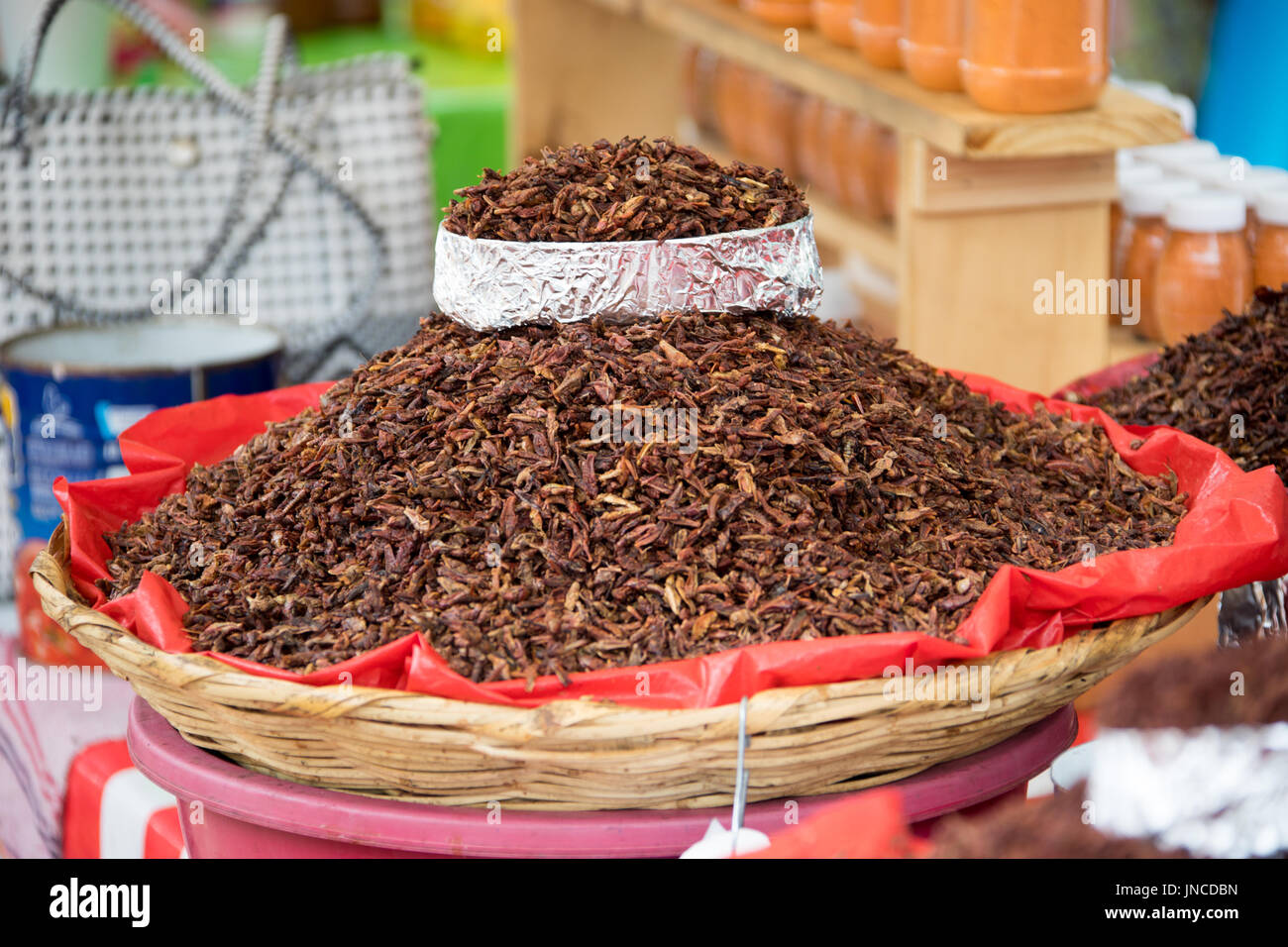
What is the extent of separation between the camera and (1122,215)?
1.76m

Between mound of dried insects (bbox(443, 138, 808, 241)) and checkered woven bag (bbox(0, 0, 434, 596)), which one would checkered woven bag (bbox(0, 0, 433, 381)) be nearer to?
checkered woven bag (bbox(0, 0, 434, 596))

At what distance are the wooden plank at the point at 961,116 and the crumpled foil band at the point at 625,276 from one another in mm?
588

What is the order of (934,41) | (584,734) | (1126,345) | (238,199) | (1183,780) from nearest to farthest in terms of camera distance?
(1183,780)
(584,734)
(934,41)
(1126,345)
(238,199)

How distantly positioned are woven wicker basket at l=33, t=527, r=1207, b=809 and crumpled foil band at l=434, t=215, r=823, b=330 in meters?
0.33

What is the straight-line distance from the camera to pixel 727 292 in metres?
1.02

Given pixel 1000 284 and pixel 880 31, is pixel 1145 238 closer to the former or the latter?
pixel 1000 284

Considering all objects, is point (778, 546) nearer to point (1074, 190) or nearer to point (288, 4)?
point (1074, 190)

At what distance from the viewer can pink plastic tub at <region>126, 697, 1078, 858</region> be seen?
82 centimetres

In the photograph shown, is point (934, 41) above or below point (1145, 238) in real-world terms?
above

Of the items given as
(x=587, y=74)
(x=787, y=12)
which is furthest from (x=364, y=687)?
(x=587, y=74)

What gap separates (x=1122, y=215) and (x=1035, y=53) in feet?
1.08

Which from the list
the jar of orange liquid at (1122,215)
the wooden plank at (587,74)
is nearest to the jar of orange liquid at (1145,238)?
the jar of orange liquid at (1122,215)
